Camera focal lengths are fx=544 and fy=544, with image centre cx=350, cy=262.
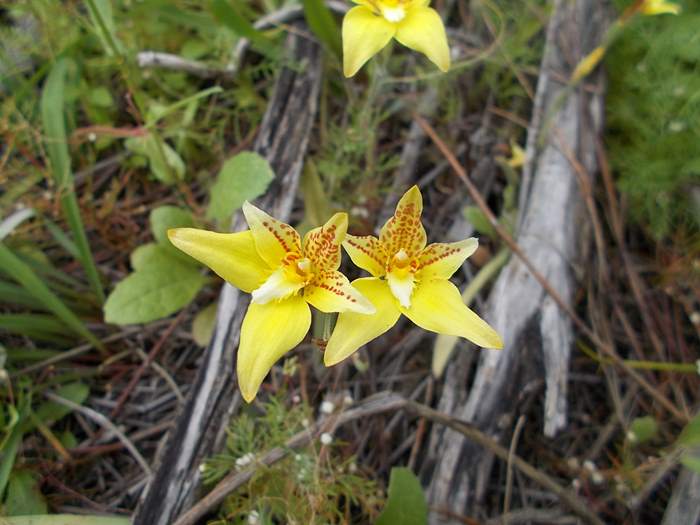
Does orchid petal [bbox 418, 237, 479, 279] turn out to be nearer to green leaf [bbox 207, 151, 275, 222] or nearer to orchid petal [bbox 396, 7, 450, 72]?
orchid petal [bbox 396, 7, 450, 72]

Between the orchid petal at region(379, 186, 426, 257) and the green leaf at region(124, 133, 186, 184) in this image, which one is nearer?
the orchid petal at region(379, 186, 426, 257)

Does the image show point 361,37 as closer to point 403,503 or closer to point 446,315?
point 446,315

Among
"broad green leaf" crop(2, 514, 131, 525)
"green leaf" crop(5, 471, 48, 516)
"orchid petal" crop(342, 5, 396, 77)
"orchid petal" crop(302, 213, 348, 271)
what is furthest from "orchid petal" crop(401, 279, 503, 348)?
"green leaf" crop(5, 471, 48, 516)

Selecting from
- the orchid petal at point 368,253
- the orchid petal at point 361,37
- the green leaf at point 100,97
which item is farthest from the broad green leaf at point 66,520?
the green leaf at point 100,97

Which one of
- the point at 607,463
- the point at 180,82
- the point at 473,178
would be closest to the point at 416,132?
the point at 473,178

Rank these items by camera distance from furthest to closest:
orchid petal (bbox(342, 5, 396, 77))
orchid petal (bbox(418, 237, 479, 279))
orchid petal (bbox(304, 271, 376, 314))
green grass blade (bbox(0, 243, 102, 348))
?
green grass blade (bbox(0, 243, 102, 348))
orchid petal (bbox(342, 5, 396, 77))
orchid petal (bbox(418, 237, 479, 279))
orchid petal (bbox(304, 271, 376, 314))

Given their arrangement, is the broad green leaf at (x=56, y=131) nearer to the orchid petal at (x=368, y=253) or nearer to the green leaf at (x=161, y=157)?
the green leaf at (x=161, y=157)

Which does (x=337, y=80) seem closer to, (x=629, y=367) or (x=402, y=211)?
(x=402, y=211)
